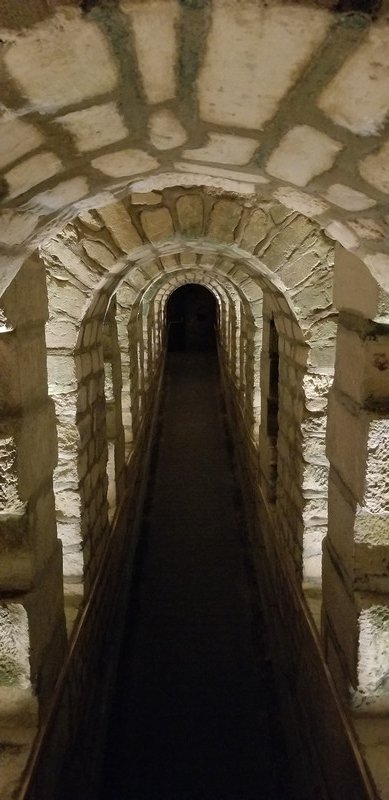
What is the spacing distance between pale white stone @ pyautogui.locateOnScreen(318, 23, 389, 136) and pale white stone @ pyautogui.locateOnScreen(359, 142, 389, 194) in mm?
68

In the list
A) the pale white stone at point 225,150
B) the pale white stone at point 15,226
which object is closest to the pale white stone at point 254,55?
the pale white stone at point 225,150

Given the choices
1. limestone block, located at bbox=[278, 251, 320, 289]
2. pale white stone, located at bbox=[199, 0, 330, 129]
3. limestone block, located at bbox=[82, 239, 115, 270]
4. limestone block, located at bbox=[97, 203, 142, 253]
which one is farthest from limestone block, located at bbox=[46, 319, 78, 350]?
pale white stone, located at bbox=[199, 0, 330, 129]

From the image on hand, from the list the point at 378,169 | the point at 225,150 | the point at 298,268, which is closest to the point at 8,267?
the point at 225,150

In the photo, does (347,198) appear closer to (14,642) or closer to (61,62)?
(61,62)

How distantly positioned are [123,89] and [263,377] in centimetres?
424

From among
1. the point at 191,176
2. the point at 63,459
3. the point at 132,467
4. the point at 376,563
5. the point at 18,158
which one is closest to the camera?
the point at 18,158

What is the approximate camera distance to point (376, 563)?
2424 mm

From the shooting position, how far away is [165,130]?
144cm

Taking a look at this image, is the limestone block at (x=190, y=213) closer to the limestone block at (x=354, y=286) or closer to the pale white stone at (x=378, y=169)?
the limestone block at (x=354, y=286)

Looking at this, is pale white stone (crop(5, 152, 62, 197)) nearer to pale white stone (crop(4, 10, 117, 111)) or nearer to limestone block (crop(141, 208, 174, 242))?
pale white stone (crop(4, 10, 117, 111))

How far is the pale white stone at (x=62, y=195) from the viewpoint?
5.44 feet

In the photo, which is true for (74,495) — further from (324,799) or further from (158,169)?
(158,169)

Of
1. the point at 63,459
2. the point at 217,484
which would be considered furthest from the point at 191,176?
the point at 217,484

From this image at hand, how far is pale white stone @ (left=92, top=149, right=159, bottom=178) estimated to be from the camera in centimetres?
159
